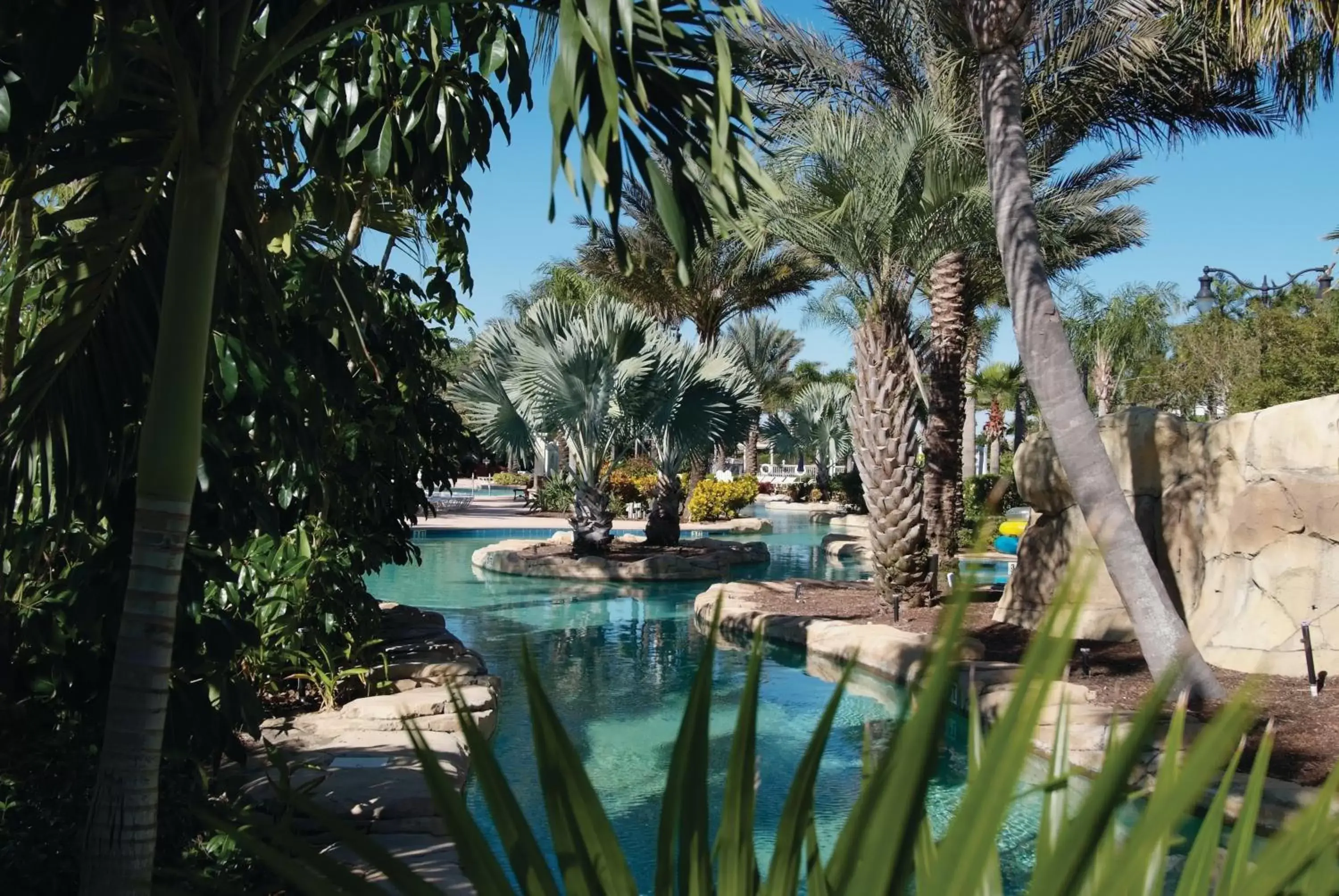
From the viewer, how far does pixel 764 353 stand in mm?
36312

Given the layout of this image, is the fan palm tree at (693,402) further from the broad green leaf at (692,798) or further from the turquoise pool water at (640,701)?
the broad green leaf at (692,798)

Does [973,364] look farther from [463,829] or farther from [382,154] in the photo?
[463,829]

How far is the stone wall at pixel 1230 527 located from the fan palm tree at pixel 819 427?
1185 inches

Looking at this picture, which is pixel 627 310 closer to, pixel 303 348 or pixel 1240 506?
pixel 1240 506

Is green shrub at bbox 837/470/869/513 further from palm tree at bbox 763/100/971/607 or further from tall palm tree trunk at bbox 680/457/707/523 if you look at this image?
palm tree at bbox 763/100/971/607

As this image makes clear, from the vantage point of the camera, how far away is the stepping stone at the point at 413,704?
634 centimetres

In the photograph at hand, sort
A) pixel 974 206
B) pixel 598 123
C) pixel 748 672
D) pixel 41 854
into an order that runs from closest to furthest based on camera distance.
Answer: pixel 748 672 → pixel 598 123 → pixel 41 854 → pixel 974 206

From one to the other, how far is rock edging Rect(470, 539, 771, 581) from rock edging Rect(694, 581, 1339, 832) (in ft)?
9.80

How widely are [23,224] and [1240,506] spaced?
28.9 ft

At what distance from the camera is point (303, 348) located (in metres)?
3.28

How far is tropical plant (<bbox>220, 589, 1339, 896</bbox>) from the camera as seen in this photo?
80 centimetres

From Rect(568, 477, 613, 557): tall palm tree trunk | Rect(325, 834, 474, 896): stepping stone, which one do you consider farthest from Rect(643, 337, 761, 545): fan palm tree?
Rect(325, 834, 474, 896): stepping stone

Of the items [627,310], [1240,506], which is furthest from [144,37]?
[627,310]

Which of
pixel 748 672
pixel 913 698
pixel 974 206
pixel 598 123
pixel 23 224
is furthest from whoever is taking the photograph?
pixel 974 206
